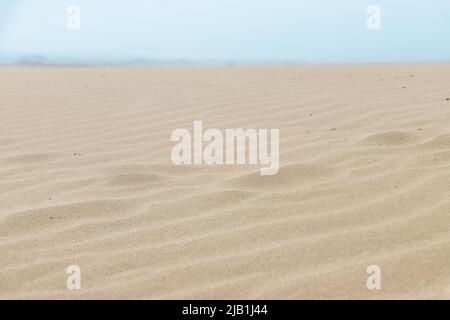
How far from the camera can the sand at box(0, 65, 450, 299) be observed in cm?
205

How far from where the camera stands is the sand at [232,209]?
2.05 metres

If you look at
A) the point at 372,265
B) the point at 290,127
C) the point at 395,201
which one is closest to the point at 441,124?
the point at 290,127

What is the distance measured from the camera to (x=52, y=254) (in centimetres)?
231

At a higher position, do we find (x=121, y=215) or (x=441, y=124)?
(x=441, y=124)

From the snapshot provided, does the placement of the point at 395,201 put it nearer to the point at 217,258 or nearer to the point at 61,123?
the point at 217,258

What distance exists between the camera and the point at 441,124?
3.95 m

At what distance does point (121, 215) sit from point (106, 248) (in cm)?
35

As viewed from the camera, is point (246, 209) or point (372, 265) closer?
point (372, 265)

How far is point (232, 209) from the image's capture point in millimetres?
2688

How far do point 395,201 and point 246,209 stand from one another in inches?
23.3
